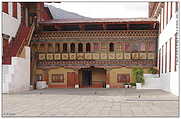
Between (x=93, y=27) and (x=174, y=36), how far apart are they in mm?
11110

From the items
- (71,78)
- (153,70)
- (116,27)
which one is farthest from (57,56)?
(153,70)

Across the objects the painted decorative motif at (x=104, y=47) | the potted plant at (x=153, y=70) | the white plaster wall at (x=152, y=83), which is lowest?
the white plaster wall at (x=152, y=83)

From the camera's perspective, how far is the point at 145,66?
25.5 m

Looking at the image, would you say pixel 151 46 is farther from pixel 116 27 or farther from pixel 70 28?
pixel 70 28

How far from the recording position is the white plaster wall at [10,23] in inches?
844

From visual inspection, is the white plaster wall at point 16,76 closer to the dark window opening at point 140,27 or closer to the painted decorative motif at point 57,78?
the painted decorative motif at point 57,78

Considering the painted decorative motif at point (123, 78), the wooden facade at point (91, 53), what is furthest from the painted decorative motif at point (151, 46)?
the painted decorative motif at point (123, 78)

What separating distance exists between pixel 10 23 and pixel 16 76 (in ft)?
15.5

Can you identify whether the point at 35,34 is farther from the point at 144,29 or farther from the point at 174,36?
the point at 174,36

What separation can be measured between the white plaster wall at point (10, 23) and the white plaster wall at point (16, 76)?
243cm

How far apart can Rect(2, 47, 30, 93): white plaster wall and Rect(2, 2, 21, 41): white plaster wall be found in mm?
2426

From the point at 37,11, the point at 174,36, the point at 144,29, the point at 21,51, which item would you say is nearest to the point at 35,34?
the point at 37,11

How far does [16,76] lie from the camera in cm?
1995

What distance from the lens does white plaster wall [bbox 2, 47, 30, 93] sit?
19.0 metres
